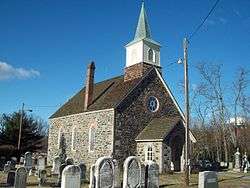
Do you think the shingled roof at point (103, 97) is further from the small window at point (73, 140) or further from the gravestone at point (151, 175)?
the gravestone at point (151, 175)

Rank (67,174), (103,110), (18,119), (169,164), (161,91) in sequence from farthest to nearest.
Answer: (18,119) → (161,91) → (103,110) → (169,164) → (67,174)

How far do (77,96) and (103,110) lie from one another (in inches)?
497

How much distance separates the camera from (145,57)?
35875mm

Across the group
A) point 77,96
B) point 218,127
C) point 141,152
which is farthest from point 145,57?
point 218,127

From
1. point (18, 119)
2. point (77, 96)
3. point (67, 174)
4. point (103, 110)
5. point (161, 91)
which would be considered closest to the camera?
point (67, 174)

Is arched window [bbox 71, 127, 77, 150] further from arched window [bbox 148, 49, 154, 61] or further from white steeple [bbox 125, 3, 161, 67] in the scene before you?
arched window [bbox 148, 49, 154, 61]

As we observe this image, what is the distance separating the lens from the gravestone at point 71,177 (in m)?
15.9

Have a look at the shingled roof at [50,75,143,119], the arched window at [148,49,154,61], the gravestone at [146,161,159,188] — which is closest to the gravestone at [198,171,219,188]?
the gravestone at [146,161,159,188]

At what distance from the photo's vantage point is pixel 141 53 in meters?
35.8

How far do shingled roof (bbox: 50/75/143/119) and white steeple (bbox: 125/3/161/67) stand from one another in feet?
8.08

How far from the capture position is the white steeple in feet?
118

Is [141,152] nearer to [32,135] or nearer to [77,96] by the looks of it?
[77,96]

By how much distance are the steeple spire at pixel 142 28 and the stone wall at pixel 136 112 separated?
4.30m

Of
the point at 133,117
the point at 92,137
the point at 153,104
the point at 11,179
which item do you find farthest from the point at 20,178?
the point at 153,104
